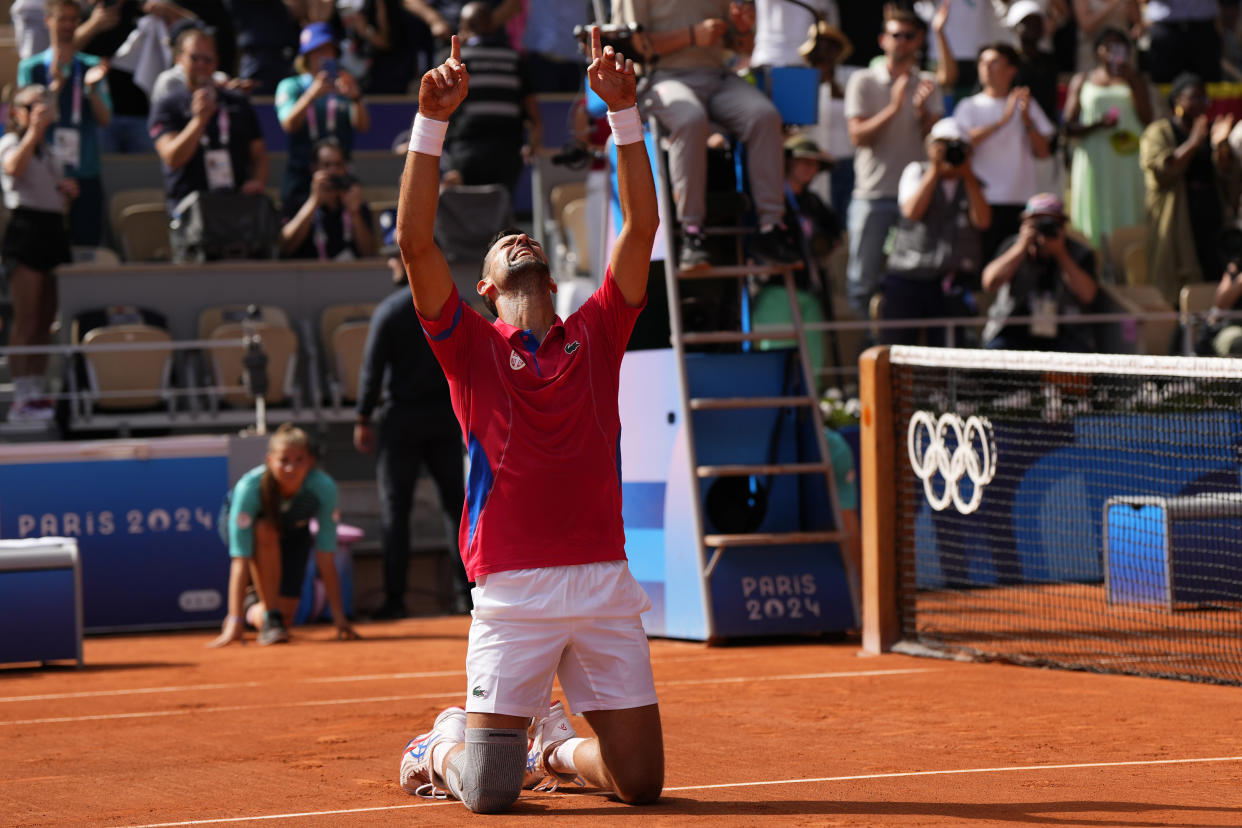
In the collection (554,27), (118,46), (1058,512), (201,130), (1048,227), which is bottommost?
(1058,512)

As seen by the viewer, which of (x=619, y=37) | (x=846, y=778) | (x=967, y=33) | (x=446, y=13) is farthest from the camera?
(x=967, y=33)

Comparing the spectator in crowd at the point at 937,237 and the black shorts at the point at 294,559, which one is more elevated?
the spectator in crowd at the point at 937,237

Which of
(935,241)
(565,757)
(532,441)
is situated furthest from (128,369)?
(532,441)

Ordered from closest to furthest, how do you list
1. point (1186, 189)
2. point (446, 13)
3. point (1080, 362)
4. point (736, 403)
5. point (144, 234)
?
point (1080, 362), point (736, 403), point (144, 234), point (1186, 189), point (446, 13)

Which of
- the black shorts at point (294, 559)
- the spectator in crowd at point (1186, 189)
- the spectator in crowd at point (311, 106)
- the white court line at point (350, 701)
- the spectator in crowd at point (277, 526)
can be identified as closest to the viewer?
the white court line at point (350, 701)

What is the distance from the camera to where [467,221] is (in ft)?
45.7

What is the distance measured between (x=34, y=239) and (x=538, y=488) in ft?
32.2

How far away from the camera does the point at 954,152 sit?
13.0 metres

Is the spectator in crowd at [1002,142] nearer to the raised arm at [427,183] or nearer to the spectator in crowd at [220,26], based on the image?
the spectator in crowd at [220,26]

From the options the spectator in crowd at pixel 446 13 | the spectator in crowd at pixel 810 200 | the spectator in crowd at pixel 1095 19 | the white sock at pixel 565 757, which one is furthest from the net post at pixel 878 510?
the spectator in crowd at pixel 1095 19

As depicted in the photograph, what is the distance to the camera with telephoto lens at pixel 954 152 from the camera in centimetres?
1297

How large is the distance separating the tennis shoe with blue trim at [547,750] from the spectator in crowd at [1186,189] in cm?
1111

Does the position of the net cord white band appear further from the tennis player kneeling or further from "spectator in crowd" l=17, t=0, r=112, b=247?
"spectator in crowd" l=17, t=0, r=112, b=247

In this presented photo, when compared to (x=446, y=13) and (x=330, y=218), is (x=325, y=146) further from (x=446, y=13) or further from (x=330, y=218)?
(x=446, y=13)
